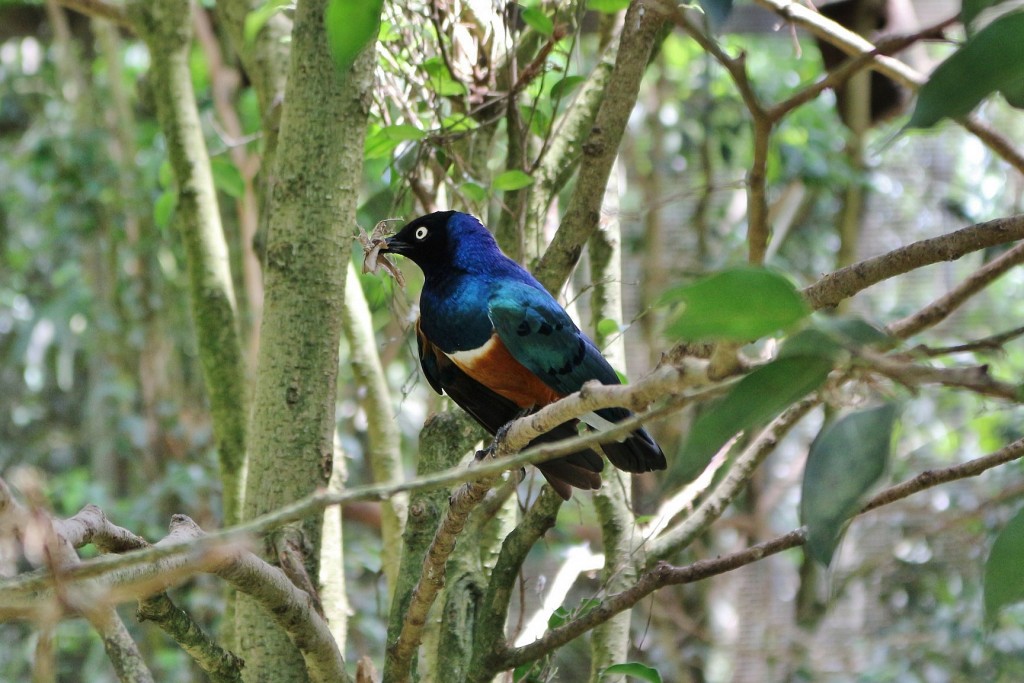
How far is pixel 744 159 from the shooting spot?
23.5 ft

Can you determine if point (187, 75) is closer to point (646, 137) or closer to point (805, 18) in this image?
point (805, 18)

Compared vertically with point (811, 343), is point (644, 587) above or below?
below

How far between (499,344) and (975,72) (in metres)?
1.66

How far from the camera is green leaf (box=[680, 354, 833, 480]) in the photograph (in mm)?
920

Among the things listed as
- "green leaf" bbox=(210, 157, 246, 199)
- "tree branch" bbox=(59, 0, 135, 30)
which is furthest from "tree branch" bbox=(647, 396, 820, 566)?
"tree branch" bbox=(59, 0, 135, 30)

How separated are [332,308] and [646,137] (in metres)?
5.60

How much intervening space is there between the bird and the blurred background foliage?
1888 millimetres

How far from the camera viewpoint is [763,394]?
93 cm

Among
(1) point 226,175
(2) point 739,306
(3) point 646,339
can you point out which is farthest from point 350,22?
(3) point 646,339

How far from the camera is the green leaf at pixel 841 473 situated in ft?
2.97

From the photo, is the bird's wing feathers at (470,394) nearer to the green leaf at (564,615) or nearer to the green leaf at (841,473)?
the green leaf at (564,615)

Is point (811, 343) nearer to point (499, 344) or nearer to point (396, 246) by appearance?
point (499, 344)

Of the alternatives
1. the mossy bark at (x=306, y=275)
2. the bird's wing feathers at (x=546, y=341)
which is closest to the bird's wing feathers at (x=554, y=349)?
the bird's wing feathers at (x=546, y=341)

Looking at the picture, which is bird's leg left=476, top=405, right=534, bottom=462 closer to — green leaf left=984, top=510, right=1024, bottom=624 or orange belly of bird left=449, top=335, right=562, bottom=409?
orange belly of bird left=449, top=335, right=562, bottom=409
